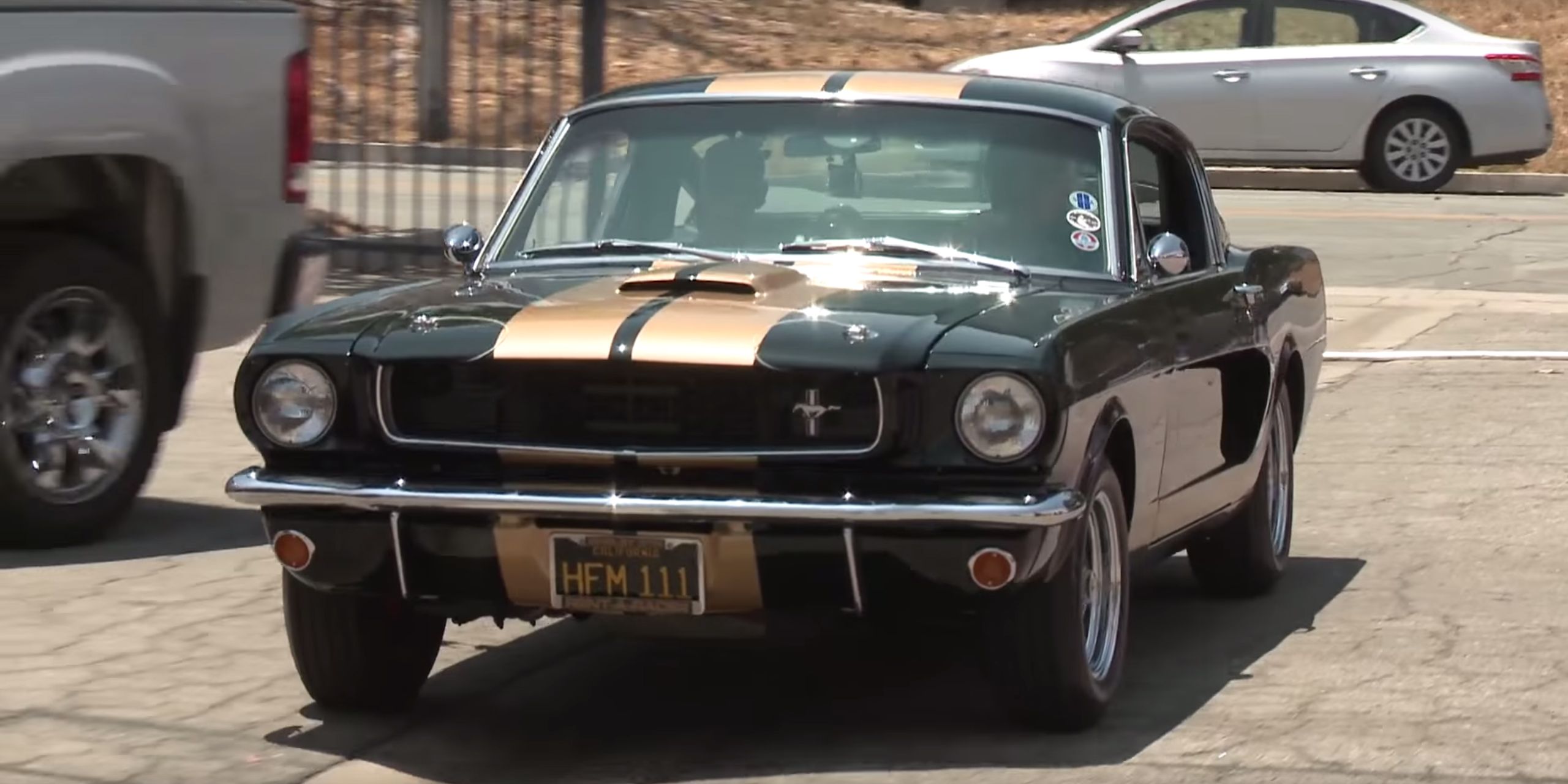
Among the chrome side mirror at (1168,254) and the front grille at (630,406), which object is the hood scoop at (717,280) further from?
the chrome side mirror at (1168,254)

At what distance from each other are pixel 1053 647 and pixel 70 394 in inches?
142

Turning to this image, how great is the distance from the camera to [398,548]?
5.54 m

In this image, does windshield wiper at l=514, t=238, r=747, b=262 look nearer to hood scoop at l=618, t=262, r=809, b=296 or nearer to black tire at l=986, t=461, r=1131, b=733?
hood scoop at l=618, t=262, r=809, b=296

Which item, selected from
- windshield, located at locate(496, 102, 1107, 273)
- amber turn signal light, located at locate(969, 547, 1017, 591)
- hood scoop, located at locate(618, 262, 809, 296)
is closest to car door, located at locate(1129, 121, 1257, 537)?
windshield, located at locate(496, 102, 1107, 273)

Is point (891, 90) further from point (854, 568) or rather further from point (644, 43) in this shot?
point (644, 43)

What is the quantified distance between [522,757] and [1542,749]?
220 centimetres

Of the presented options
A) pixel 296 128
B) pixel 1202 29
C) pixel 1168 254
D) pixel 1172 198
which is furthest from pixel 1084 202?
pixel 1202 29

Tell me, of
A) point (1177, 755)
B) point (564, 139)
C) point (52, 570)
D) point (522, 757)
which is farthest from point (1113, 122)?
point (52, 570)

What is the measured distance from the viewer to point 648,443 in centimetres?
547

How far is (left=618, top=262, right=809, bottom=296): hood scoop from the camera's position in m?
5.92

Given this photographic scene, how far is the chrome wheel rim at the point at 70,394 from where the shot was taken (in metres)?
7.70

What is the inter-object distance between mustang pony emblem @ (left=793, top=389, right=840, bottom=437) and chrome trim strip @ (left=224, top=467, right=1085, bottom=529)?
6.1 inches

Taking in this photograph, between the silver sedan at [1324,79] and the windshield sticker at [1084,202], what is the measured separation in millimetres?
13837

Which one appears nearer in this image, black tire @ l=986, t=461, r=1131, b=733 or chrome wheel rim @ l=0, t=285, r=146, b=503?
black tire @ l=986, t=461, r=1131, b=733
